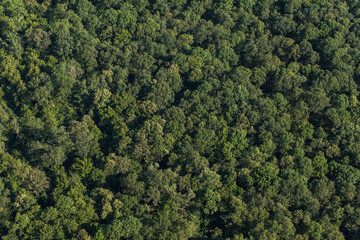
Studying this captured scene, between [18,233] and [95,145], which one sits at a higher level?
[95,145]

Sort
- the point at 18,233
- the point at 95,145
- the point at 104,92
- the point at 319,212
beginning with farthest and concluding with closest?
the point at 104,92 → the point at 95,145 → the point at 319,212 → the point at 18,233

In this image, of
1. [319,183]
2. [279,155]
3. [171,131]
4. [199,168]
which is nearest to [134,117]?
[171,131]

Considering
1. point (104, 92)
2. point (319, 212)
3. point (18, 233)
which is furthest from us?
point (104, 92)

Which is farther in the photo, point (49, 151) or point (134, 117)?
point (134, 117)

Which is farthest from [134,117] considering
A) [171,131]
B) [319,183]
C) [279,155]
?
[319,183]

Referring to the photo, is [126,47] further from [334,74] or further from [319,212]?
[319,212]

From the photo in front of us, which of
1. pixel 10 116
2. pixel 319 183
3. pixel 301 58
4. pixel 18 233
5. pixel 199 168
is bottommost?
pixel 18 233
